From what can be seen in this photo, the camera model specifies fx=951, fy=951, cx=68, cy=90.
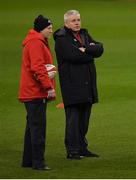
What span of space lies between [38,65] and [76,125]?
1540mm

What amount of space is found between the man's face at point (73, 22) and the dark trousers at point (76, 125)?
1.04 m

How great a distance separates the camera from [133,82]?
70.0 feet

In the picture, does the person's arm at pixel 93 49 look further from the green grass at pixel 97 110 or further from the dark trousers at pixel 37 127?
the green grass at pixel 97 110

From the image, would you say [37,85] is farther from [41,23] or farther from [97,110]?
[97,110]

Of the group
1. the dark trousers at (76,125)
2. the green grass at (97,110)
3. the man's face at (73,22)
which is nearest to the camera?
the green grass at (97,110)

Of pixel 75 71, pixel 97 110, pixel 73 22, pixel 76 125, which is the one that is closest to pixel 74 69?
pixel 75 71

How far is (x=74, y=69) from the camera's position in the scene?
12492mm

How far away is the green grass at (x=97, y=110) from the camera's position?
1185 cm

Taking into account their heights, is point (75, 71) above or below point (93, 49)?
below

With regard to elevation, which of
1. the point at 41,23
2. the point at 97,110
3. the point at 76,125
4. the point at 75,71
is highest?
the point at 41,23

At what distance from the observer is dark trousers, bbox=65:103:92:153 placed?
12633 mm

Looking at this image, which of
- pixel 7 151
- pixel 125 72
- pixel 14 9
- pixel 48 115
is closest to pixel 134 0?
pixel 14 9

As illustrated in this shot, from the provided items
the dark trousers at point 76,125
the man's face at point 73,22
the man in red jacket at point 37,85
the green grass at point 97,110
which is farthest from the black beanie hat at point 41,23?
the green grass at point 97,110

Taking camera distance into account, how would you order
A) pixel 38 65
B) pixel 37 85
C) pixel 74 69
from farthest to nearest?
pixel 74 69 < pixel 37 85 < pixel 38 65
